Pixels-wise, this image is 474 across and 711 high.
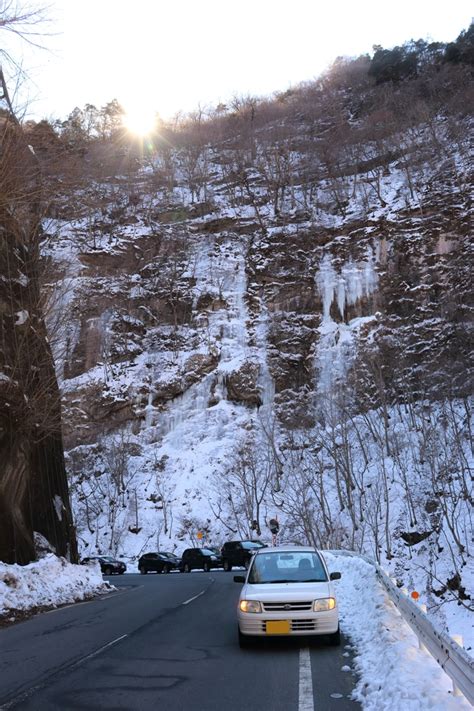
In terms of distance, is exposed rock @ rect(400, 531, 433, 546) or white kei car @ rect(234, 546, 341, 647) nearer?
white kei car @ rect(234, 546, 341, 647)

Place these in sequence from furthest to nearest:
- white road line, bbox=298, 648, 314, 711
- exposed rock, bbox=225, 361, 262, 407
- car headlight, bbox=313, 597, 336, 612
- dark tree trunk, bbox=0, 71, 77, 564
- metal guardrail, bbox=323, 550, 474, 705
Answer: exposed rock, bbox=225, 361, 262, 407, dark tree trunk, bbox=0, 71, 77, 564, car headlight, bbox=313, 597, 336, 612, white road line, bbox=298, 648, 314, 711, metal guardrail, bbox=323, 550, 474, 705

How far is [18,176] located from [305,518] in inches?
1145

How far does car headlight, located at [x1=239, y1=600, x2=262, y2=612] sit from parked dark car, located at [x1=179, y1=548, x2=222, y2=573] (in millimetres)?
25108

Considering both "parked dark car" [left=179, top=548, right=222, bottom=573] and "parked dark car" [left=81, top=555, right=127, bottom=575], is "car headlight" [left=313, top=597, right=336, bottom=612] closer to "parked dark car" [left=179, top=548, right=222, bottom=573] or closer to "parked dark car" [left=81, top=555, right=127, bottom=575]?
"parked dark car" [left=179, top=548, right=222, bottom=573]

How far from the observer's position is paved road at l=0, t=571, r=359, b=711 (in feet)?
17.3

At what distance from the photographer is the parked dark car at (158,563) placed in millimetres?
33125

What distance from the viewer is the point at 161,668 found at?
21.8 feet

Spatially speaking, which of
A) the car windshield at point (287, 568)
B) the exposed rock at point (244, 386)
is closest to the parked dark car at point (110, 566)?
the exposed rock at point (244, 386)

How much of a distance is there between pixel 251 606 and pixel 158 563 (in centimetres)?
2739

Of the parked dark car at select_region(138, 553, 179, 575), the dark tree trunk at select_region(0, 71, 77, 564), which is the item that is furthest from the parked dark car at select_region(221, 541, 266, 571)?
the dark tree trunk at select_region(0, 71, 77, 564)

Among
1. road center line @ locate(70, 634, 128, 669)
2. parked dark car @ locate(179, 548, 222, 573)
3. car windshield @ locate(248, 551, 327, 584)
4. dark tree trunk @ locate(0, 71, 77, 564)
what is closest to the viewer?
road center line @ locate(70, 634, 128, 669)

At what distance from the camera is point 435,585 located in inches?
1125

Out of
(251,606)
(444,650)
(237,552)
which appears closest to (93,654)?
(251,606)

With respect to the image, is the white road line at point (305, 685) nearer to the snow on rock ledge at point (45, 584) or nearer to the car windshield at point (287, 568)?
the car windshield at point (287, 568)
